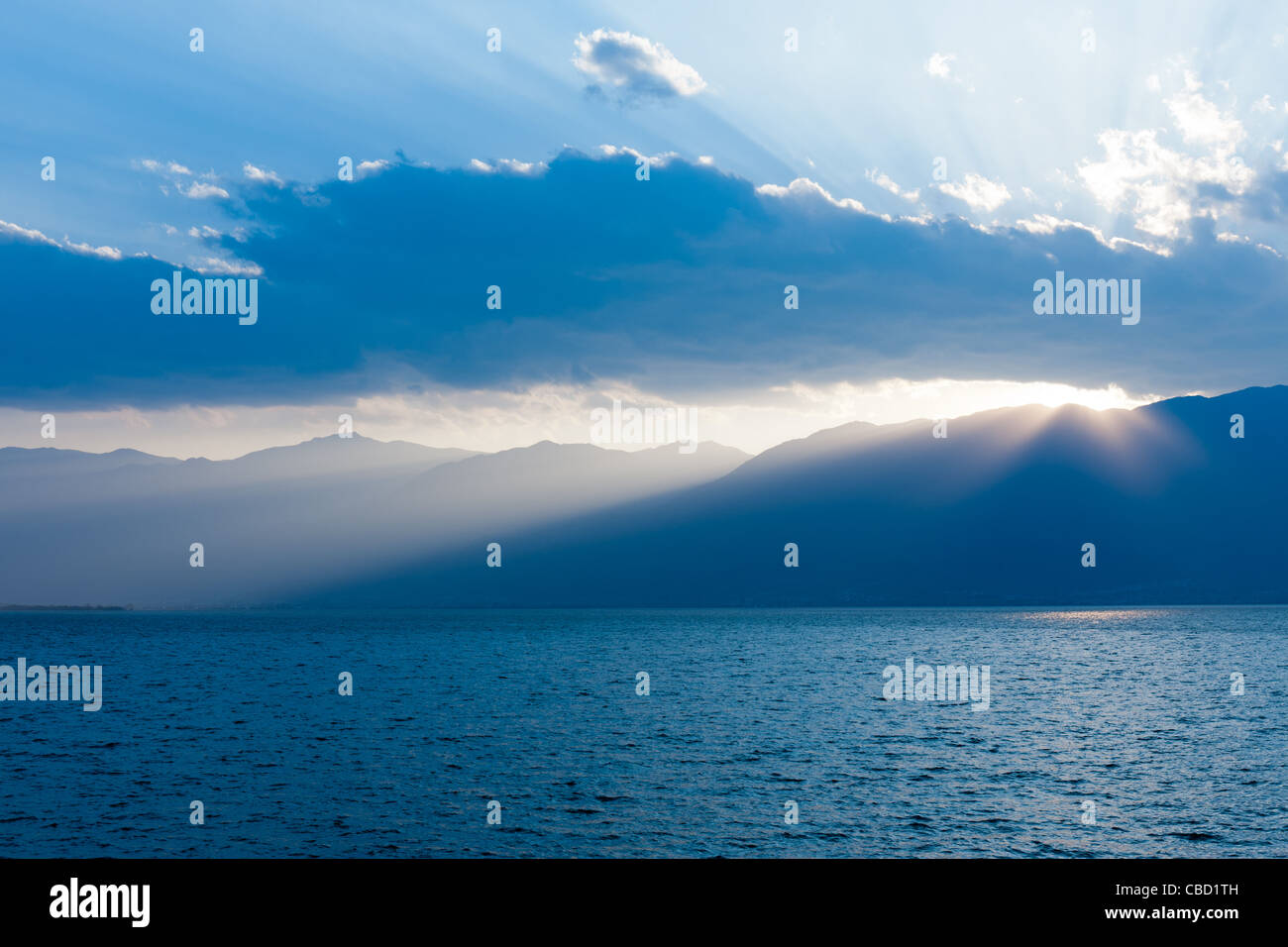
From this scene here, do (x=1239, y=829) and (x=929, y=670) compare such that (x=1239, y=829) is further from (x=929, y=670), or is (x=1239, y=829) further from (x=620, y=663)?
(x=620, y=663)

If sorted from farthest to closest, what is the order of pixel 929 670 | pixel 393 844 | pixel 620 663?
pixel 620 663
pixel 929 670
pixel 393 844
